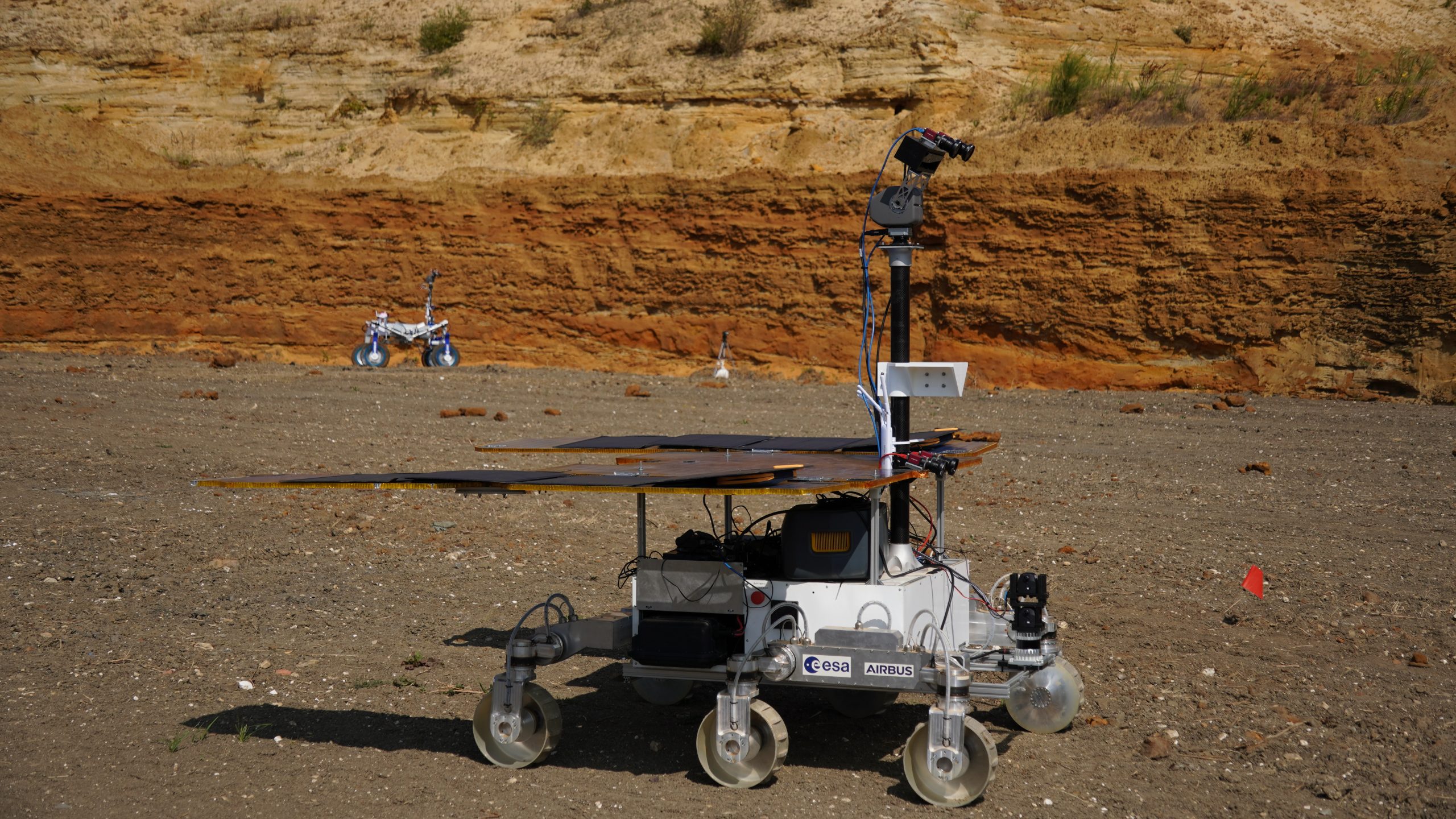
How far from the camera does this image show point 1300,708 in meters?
6.12

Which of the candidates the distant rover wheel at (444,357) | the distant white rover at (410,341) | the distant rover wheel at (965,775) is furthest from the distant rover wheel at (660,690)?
the distant rover wheel at (444,357)

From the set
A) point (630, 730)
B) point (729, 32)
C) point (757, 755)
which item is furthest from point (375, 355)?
point (757, 755)

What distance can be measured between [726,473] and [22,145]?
29.6m

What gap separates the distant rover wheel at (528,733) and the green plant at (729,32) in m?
24.0

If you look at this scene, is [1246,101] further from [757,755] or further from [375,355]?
[757,755]

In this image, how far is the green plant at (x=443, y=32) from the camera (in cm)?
3109

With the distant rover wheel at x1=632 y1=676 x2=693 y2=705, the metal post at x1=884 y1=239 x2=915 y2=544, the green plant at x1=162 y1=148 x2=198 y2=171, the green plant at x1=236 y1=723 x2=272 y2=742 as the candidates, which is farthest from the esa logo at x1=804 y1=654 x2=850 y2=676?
the green plant at x1=162 y1=148 x2=198 y2=171

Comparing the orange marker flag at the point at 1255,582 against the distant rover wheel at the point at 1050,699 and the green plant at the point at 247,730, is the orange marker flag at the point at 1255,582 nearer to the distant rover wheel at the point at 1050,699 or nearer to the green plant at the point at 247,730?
the distant rover wheel at the point at 1050,699

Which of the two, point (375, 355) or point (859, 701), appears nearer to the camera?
point (859, 701)

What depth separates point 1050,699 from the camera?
19.2 feet

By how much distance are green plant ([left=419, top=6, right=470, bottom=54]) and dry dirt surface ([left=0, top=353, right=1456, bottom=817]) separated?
17878mm

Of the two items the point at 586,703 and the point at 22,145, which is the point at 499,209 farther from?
the point at 586,703

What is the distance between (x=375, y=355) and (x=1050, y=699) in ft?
67.7

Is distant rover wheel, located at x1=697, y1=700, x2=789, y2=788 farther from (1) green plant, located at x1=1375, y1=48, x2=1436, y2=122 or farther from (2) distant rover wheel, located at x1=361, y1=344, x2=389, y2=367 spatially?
(2) distant rover wheel, located at x1=361, y1=344, x2=389, y2=367
